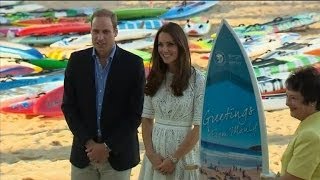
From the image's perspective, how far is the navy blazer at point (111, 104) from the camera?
9.75ft

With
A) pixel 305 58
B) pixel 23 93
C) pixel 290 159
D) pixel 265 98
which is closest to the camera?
pixel 290 159

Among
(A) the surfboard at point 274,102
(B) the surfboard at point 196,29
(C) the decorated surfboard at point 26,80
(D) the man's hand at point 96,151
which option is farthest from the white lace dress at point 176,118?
(B) the surfboard at point 196,29

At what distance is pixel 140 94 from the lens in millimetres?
3039

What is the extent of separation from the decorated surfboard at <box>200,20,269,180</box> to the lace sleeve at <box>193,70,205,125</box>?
0.16 feet

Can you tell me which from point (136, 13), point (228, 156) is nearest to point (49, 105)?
point (228, 156)

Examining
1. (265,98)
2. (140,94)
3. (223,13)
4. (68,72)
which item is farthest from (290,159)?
(223,13)

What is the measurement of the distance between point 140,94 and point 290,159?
962 mm

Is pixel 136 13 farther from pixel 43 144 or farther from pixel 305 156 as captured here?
pixel 305 156

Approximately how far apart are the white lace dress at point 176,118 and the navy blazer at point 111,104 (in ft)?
0.42

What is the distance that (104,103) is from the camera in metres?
2.97

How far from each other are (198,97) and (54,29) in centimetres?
1033

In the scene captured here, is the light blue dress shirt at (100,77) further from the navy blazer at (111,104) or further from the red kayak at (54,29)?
the red kayak at (54,29)

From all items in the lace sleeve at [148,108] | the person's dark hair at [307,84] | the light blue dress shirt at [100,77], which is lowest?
the lace sleeve at [148,108]

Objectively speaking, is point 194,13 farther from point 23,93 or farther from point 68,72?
point 68,72
